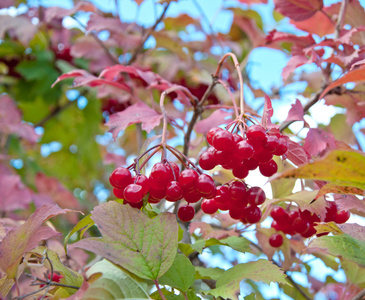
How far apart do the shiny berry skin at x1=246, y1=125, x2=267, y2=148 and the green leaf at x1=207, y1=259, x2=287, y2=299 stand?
24 centimetres

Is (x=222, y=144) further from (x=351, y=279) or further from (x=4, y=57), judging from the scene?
(x=4, y=57)

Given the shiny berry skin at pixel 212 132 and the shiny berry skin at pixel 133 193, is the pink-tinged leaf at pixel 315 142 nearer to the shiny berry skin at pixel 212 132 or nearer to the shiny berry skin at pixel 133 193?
the shiny berry skin at pixel 212 132

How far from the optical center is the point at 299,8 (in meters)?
1.12

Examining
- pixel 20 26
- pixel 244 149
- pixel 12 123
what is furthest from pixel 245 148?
pixel 20 26

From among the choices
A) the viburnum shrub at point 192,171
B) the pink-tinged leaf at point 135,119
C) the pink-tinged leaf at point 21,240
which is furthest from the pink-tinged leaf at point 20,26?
the pink-tinged leaf at point 21,240

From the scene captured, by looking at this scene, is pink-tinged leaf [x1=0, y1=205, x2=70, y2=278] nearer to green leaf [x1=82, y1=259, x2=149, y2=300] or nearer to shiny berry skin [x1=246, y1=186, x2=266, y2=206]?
green leaf [x1=82, y1=259, x2=149, y2=300]

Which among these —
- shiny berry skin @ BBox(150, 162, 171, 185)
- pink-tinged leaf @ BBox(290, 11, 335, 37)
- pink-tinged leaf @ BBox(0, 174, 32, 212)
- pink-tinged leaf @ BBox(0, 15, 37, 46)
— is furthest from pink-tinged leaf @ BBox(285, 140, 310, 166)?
pink-tinged leaf @ BBox(0, 15, 37, 46)

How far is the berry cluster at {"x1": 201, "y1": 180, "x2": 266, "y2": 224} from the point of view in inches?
27.7

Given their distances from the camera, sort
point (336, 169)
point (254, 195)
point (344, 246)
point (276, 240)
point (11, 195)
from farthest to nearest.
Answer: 1. point (11, 195)
2. point (276, 240)
3. point (254, 195)
4. point (344, 246)
5. point (336, 169)

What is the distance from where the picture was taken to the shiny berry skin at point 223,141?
635 mm

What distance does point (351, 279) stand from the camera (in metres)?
0.99

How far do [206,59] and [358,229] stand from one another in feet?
5.19

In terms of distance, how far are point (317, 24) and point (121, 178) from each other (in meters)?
0.86

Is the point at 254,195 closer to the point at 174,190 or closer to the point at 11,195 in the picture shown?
the point at 174,190
